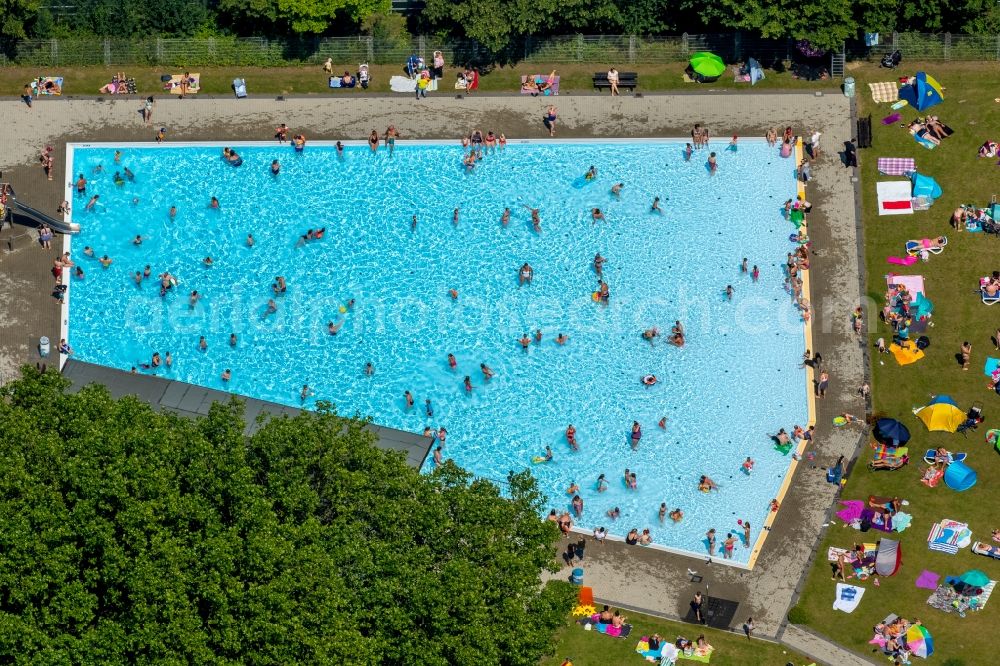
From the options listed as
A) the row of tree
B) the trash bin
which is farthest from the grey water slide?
the trash bin

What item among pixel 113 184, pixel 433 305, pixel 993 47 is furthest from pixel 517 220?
pixel 993 47

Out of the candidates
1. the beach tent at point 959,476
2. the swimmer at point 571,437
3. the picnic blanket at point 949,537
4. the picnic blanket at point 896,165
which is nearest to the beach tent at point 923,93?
the picnic blanket at point 896,165

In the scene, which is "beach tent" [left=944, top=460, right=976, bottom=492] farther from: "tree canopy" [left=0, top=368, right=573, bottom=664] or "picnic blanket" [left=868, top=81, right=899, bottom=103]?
"tree canopy" [left=0, top=368, right=573, bottom=664]

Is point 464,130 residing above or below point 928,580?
above

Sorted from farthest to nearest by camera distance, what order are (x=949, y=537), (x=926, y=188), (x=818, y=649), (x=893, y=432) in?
(x=926, y=188), (x=893, y=432), (x=949, y=537), (x=818, y=649)

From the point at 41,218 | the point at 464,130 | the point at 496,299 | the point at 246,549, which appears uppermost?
the point at 464,130

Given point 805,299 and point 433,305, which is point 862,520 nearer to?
point 805,299

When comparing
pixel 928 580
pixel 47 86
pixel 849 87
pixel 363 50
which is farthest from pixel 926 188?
pixel 47 86

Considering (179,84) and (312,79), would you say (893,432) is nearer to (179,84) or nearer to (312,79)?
(312,79)
